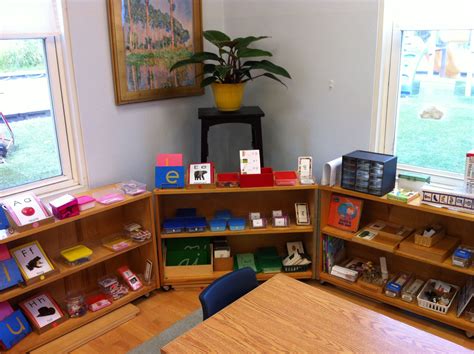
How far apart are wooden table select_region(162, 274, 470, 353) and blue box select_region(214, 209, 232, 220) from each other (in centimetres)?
130

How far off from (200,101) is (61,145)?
116cm

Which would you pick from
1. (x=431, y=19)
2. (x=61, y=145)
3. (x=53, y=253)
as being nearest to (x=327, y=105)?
(x=431, y=19)

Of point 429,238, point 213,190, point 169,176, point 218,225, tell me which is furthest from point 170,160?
point 429,238

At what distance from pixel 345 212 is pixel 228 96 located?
45.2 inches

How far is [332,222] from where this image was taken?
122 inches

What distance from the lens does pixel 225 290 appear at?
6.41ft

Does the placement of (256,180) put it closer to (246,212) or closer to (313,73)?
(246,212)

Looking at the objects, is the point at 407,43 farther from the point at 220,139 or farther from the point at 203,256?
the point at 203,256

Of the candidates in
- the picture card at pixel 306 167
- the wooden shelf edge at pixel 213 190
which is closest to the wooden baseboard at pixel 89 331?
the wooden shelf edge at pixel 213 190

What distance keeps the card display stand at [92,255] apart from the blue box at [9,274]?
1.5 inches

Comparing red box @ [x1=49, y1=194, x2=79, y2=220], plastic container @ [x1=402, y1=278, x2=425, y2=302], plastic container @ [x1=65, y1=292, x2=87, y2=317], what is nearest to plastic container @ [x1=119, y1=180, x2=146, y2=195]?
red box @ [x1=49, y1=194, x2=79, y2=220]

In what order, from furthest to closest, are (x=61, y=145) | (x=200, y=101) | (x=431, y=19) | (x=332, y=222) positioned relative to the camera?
(x=200, y=101) < (x=332, y=222) < (x=61, y=145) < (x=431, y=19)

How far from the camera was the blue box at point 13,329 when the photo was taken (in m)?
2.44

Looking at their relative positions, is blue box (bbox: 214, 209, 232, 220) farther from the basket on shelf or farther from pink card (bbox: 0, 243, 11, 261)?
pink card (bbox: 0, 243, 11, 261)
